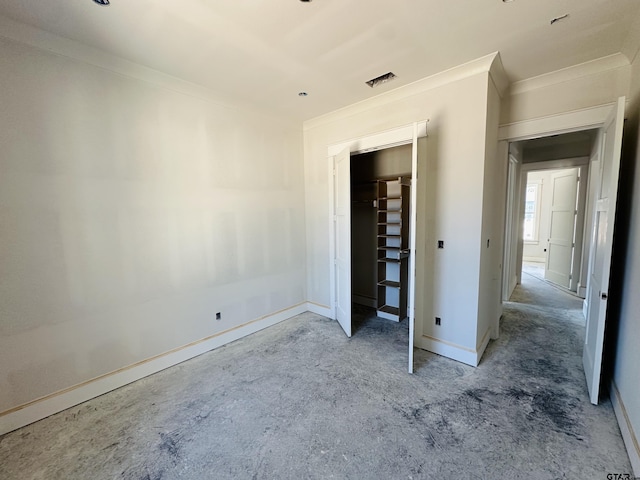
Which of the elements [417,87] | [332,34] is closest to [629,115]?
[417,87]

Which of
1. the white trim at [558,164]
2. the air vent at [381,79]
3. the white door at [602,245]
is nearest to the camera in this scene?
the white door at [602,245]

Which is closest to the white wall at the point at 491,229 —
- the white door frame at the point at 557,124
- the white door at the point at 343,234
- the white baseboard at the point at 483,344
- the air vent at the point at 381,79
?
the white baseboard at the point at 483,344

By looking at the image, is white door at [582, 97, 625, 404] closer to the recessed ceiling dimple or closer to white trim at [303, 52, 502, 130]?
the recessed ceiling dimple

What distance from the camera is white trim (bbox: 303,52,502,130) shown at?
233cm

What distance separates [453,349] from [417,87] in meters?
2.74

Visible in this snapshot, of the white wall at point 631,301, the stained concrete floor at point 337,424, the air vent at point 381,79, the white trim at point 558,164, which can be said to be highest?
the air vent at point 381,79

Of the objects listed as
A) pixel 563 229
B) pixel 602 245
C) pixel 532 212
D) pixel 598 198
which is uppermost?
pixel 598 198

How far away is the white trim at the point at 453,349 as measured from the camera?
264 cm

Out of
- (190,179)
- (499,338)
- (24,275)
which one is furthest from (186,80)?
(499,338)

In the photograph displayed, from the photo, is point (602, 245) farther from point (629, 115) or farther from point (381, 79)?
point (381, 79)

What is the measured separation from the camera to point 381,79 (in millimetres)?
2699

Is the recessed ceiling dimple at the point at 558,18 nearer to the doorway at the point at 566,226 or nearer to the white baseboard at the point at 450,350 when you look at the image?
the white baseboard at the point at 450,350

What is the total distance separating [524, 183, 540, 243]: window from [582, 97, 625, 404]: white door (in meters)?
7.12

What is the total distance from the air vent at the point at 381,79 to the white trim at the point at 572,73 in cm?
127
